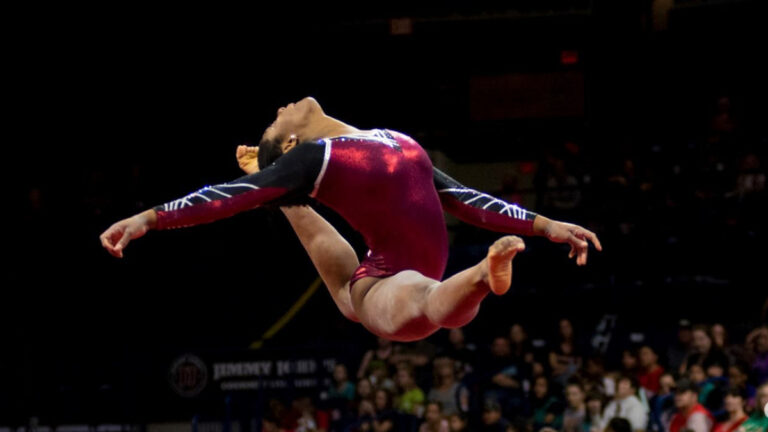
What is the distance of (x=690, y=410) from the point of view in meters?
7.36

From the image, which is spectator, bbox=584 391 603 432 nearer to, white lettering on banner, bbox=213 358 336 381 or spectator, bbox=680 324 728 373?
spectator, bbox=680 324 728 373

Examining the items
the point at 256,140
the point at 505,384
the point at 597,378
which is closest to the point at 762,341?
the point at 597,378

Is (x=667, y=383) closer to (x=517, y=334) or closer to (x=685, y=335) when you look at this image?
(x=685, y=335)

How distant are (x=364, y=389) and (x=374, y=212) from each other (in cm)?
505

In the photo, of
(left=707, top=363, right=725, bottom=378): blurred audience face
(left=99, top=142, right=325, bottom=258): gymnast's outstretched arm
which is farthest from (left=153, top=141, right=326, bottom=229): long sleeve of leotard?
(left=707, top=363, right=725, bottom=378): blurred audience face

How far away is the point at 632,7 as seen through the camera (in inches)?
538

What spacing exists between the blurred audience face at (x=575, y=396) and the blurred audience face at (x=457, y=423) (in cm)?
87

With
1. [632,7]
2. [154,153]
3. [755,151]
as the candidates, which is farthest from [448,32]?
[755,151]

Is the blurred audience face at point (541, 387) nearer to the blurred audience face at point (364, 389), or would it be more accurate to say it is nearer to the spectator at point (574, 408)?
the spectator at point (574, 408)

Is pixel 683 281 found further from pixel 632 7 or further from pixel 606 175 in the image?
pixel 632 7

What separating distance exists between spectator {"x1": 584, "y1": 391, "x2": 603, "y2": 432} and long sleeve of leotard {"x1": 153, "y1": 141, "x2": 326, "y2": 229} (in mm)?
4281

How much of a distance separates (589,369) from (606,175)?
3.13m

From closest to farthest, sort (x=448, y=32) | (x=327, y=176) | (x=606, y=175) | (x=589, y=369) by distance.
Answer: (x=327, y=176) → (x=589, y=369) → (x=606, y=175) → (x=448, y=32)

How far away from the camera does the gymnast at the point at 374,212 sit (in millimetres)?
4199
